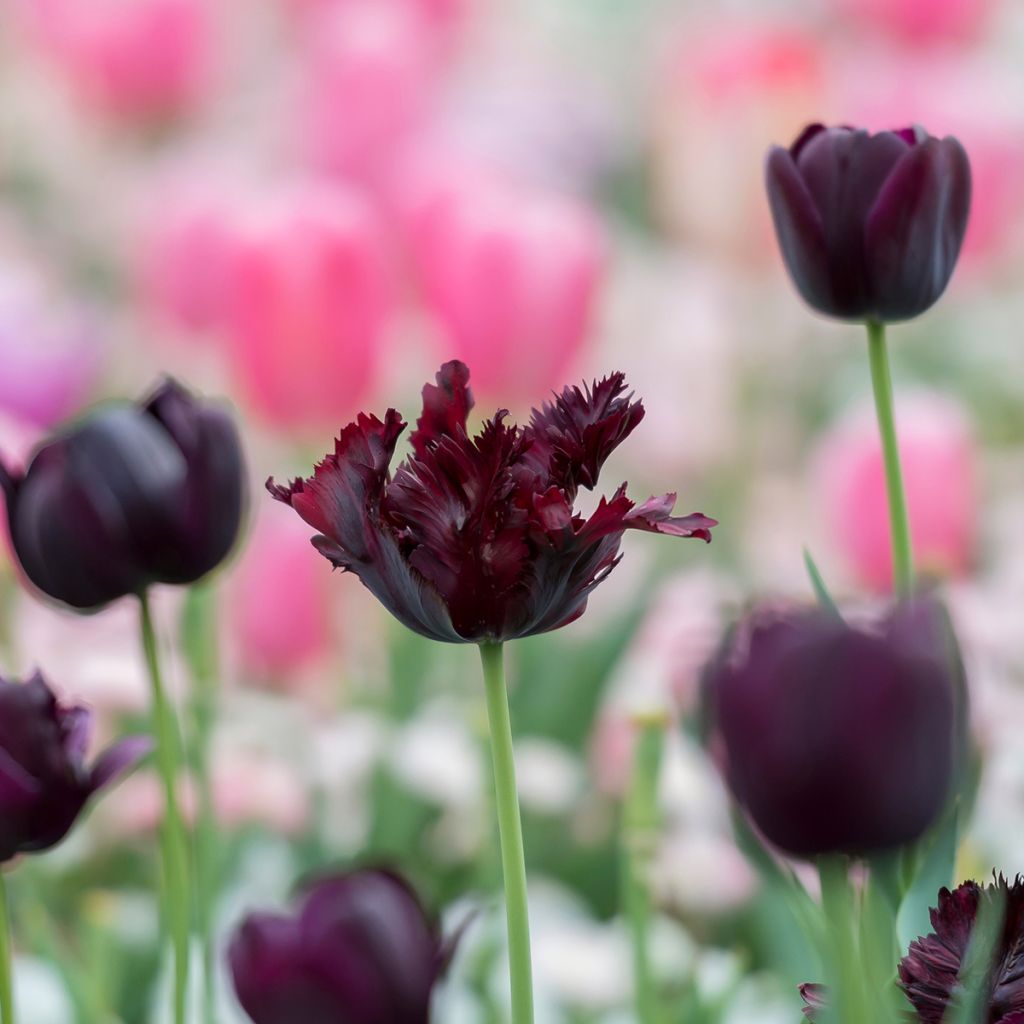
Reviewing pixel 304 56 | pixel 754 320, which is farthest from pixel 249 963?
pixel 304 56

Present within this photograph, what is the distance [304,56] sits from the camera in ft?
4.84

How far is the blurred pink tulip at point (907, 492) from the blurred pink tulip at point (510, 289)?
0.15 metres

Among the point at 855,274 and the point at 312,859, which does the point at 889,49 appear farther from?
the point at 855,274

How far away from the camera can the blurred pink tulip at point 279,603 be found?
0.83 meters

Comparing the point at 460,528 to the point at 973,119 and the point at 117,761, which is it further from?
the point at 973,119

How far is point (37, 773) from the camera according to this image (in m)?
Answer: 0.31

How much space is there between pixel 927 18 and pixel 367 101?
21.4 inches

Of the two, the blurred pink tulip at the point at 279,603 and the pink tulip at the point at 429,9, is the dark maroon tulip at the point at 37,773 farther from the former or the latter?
the pink tulip at the point at 429,9

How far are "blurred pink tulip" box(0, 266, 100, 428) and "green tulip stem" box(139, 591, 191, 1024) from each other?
0.46 metres

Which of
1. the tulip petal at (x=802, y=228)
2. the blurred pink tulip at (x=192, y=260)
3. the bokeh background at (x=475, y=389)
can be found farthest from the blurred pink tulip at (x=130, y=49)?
the tulip petal at (x=802, y=228)

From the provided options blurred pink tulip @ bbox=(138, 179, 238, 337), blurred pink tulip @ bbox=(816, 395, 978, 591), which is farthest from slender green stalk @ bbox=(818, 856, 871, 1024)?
blurred pink tulip @ bbox=(138, 179, 238, 337)

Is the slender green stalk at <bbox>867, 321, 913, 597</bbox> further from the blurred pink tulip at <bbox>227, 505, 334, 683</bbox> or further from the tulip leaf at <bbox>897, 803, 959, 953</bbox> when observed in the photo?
the blurred pink tulip at <bbox>227, 505, 334, 683</bbox>

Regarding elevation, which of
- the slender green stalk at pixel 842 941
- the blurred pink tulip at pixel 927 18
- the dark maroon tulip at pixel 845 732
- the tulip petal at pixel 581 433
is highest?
the blurred pink tulip at pixel 927 18

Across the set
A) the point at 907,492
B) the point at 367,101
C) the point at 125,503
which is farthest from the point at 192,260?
the point at 125,503
